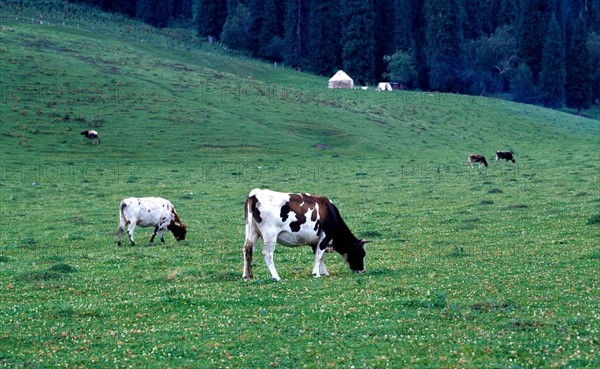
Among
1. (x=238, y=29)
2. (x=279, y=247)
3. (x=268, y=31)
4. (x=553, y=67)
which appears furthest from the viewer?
(x=268, y=31)

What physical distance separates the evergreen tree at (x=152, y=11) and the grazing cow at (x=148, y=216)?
10130 centimetres

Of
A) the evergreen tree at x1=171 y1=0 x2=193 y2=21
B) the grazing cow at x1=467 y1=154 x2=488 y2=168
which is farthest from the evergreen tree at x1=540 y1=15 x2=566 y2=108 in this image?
the grazing cow at x1=467 y1=154 x2=488 y2=168

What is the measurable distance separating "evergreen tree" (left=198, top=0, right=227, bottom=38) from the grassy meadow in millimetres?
43243

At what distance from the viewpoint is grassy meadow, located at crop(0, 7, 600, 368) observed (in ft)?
41.4

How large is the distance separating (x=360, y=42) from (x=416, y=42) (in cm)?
1080

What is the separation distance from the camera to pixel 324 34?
371 ft

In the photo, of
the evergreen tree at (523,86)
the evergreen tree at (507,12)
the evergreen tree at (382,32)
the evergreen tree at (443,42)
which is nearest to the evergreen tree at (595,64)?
the evergreen tree at (507,12)

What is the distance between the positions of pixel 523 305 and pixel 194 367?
615cm

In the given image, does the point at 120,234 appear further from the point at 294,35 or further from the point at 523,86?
the point at 523,86

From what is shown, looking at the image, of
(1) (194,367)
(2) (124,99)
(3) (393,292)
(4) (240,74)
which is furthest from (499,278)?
(4) (240,74)

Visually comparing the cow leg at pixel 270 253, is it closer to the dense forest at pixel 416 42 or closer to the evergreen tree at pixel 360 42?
the dense forest at pixel 416 42

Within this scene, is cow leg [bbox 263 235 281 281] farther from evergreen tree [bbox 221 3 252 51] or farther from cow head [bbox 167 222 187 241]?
evergreen tree [bbox 221 3 252 51]

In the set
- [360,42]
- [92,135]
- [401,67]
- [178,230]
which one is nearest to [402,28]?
[360,42]

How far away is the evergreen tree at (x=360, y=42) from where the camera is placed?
10781cm
